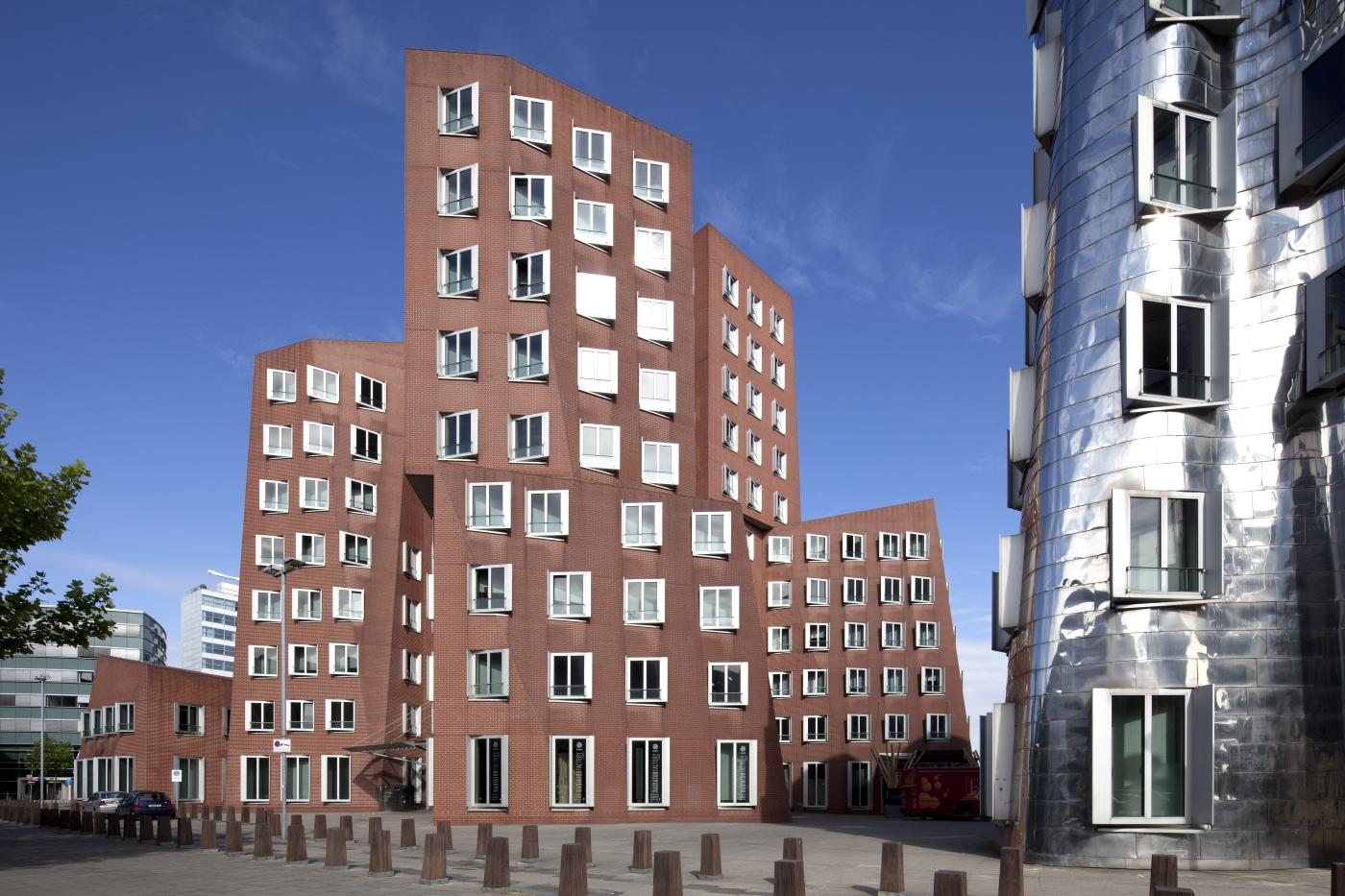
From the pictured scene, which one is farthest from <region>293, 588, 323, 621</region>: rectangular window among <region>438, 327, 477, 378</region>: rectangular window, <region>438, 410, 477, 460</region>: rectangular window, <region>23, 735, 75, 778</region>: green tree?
<region>23, 735, 75, 778</region>: green tree

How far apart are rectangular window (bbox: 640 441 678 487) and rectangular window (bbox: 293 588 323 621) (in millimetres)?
25402

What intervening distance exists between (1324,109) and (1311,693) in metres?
10.3

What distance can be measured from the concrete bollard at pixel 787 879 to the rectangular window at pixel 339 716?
59.9 meters

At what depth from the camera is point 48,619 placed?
32.2 m

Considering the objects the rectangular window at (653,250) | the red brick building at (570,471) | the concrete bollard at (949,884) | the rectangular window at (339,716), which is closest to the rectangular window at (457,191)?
the red brick building at (570,471)

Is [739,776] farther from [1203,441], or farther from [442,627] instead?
[1203,441]

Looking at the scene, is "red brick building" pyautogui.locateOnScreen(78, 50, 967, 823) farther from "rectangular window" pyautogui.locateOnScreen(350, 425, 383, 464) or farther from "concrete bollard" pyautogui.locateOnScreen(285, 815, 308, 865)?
"rectangular window" pyautogui.locateOnScreen(350, 425, 383, 464)

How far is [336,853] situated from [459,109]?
3606 cm

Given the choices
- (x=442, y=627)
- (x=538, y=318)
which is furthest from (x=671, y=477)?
(x=442, y=627)

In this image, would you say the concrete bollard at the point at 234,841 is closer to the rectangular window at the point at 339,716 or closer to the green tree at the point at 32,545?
the green tree at the point at 32,545

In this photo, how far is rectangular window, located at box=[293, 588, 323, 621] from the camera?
73188 mm

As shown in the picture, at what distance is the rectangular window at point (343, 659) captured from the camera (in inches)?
2864

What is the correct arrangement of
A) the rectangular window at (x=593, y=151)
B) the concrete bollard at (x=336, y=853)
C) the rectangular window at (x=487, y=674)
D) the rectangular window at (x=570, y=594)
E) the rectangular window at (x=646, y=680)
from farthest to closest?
the rectangular window at (x=593, y=151)
the rectangular window at (x=646, y=680)
the rectangular window at (x=570, y=594)
the rectangular window at (x=487, y=674)
the concrete bollard at (x=336, y=853)

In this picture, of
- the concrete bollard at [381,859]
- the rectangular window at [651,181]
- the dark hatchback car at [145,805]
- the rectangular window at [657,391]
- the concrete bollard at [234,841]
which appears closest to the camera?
the concrete bollard at [381,859]
